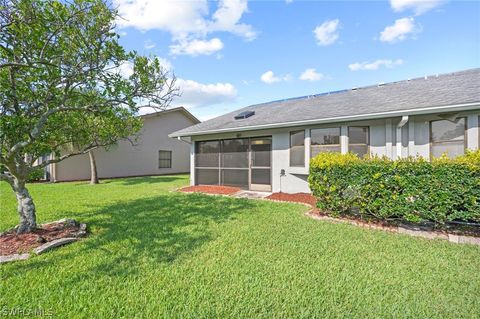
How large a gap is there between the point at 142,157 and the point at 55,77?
15556mm

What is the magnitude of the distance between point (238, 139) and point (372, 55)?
6.90 m

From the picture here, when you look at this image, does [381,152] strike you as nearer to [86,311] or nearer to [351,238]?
[351,238]

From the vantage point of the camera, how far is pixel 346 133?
25.4ft

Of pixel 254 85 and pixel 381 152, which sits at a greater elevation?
pixel 254 85

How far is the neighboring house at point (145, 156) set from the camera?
52.2ft

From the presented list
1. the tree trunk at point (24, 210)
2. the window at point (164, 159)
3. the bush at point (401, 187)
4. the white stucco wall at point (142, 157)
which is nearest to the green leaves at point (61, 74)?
the tree trunk at point (24, 210)

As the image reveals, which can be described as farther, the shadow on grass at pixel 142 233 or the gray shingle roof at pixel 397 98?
the gray shingle roof at pixel 397 98

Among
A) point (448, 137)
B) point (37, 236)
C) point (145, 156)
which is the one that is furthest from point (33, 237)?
point (145, 156)

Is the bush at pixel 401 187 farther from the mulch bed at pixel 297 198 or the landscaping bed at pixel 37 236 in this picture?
the landscaping bed at pixel 37 236

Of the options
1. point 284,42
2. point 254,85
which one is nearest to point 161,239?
point 284,42

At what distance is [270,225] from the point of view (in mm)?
5223

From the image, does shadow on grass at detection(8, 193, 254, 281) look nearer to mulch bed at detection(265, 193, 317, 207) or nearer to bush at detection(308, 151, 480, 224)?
mulch bed at detection(265, 193, 317, 207)

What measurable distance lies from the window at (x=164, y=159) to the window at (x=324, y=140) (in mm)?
15227

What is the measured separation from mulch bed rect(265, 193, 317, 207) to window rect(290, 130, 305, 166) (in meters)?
1.19
